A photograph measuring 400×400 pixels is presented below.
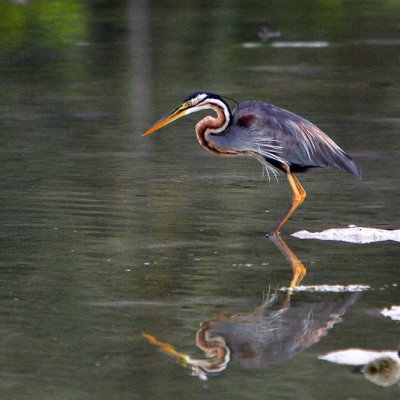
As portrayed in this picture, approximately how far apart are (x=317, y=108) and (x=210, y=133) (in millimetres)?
4950

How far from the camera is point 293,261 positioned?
8.16m

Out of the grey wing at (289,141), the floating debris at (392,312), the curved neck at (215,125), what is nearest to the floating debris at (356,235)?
the grey wing at (289,141)

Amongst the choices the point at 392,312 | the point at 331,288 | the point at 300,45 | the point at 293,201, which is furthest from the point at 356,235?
the point at 300,45

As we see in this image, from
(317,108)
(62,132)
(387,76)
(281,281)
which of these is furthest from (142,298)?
(387,76)

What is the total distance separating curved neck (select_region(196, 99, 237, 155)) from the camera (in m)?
9.68

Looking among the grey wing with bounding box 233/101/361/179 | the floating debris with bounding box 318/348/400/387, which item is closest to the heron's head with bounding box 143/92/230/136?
the grey wing with bounding box 233/101/361/179

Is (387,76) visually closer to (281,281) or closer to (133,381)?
(281,281)

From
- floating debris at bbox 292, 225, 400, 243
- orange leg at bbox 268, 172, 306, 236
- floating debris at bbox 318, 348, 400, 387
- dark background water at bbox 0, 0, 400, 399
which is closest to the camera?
floating debris at bbox 318, 348, 400, 387

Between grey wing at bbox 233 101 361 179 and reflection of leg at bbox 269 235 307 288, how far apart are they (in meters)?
0.93

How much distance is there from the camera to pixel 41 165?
452 inches

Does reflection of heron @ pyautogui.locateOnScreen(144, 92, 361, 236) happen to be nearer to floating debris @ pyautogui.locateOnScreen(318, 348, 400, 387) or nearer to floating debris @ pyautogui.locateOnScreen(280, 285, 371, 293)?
floating debris @ pyautogui.locateOnScreen(280, 285, 371, 293)

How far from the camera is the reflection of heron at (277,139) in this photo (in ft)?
31.5

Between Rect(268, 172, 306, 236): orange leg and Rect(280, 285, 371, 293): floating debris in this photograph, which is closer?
Rect(280, 285, 371, 293): floating debris

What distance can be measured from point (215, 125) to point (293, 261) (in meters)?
1.89
